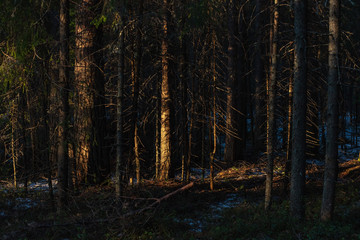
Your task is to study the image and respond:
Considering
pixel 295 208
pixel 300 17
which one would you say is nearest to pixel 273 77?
pixel 300 17

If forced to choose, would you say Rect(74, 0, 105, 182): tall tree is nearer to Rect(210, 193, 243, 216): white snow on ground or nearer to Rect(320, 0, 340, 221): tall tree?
Rect(210, 193, 243, 216): white snow on ground

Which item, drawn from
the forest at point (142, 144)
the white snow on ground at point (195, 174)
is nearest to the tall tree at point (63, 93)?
the forest at point (142, 144)

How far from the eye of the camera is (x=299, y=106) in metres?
8.05

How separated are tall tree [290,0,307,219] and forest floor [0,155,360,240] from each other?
27.5 inches

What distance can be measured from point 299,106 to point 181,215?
4.30 meters

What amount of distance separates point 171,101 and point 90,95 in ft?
10.5

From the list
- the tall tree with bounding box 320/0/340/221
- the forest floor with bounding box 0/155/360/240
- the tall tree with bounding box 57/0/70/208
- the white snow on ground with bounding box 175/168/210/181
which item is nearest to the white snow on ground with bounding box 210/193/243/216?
the forest floor with bounding box 0/155/360/240

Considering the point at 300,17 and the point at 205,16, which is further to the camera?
the point at 205,16

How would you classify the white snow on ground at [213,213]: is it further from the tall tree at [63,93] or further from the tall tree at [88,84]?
the tall tree at [88,84]

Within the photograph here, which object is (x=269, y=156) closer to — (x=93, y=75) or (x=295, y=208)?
(x=295, y=208)

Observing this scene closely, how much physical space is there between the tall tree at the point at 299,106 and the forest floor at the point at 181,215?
70cm

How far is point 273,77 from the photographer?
9.00m

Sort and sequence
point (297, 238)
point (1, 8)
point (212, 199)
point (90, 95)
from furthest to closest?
point (212, 199), point (90, 95), point (1, 8), point (297, 238)

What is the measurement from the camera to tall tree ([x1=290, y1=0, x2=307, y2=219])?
7977mm
